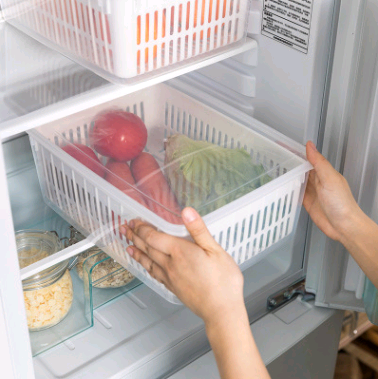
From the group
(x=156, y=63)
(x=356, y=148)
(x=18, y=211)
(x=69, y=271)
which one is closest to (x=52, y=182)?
(x=18, y=211)

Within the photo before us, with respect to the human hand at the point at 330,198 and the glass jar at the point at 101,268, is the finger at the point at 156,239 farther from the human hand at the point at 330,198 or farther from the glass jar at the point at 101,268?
the human hand at the point at 330,198

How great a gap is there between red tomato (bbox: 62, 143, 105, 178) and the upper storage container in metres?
0.15

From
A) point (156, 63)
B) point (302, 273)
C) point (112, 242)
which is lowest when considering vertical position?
point (302, 273)

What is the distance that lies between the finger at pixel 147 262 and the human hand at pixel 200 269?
0.03 m

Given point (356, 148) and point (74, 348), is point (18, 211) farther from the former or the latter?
point (356, 148)

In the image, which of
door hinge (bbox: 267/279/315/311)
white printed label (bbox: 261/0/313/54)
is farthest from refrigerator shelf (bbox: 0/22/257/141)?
door hinge (bbox: 267/279/315/311)

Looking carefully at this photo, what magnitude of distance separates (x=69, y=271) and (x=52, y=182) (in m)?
0.19

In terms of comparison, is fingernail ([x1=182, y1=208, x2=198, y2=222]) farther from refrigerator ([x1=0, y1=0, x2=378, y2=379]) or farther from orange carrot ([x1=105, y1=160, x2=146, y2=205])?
refrigerator ([x1=0, y1=0, x2=378, y2=379])

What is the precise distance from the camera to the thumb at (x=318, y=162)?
1097 mm

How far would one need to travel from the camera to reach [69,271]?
1162 mm

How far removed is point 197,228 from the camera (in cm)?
90

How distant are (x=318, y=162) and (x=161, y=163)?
288 mm

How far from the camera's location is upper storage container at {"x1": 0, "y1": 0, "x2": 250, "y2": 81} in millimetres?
892

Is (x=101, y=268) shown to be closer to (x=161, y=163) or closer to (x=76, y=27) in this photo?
(x=161, y=163)
